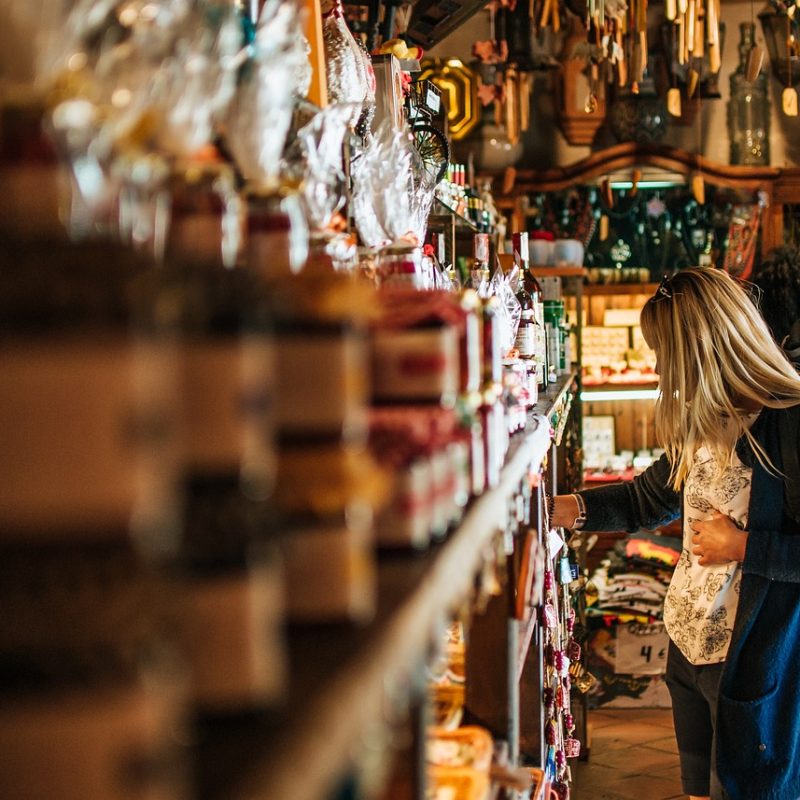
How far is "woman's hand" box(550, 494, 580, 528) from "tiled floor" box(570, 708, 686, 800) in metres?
1.52

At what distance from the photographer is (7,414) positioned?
45 cm

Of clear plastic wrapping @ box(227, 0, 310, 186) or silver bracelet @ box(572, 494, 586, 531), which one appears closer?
clear plastic wrapping @ box(227, 0, 310, 186)

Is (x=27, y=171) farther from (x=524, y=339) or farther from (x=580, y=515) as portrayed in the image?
(x=580, y=515)

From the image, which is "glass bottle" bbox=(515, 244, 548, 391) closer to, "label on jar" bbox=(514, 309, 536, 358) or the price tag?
"label on jar" bbox=(514, 309, 536, 358)

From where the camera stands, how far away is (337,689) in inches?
21.0

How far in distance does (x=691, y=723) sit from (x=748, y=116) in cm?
488

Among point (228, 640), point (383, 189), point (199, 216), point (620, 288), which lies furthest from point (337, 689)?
point (620, 288)

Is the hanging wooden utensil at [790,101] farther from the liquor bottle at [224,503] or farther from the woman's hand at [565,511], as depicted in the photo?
the liquor bottle at [224,503]

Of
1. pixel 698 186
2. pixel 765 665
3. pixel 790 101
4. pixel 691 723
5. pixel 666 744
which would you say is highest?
pixel 790 101

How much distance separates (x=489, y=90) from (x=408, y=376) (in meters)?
5.90

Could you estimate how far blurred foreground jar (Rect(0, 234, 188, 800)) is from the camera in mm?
439

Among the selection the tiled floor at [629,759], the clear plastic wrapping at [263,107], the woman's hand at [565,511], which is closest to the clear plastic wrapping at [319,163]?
the clear plastic wrapping at [263,107]

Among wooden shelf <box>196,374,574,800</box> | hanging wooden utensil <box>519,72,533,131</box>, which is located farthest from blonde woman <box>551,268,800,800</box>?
hanging wooden utensil <box>519,72,533,131</box>

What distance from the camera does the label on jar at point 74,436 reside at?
0.45 metres
